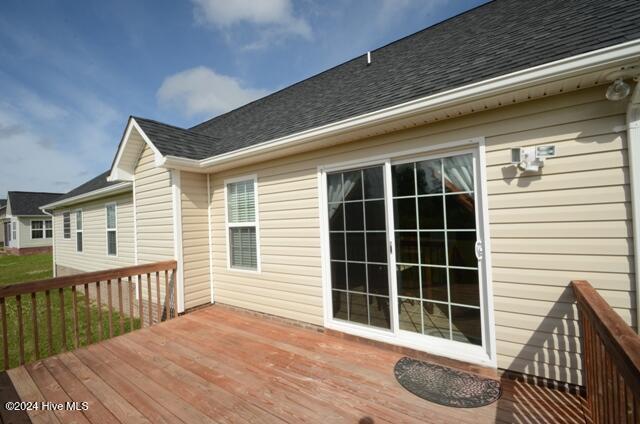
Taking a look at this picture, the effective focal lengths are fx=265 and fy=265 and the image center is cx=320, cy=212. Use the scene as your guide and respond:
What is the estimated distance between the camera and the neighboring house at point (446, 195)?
82.0 inches

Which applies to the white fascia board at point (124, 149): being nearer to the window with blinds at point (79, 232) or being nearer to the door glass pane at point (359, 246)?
the door glass pane at point (359, 246)

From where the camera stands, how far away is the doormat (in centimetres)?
217

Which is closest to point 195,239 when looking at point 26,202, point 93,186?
point 93,186

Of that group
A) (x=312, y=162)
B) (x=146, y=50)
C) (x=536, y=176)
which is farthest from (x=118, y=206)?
(x=536, y=176)

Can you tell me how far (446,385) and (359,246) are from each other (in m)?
1.61

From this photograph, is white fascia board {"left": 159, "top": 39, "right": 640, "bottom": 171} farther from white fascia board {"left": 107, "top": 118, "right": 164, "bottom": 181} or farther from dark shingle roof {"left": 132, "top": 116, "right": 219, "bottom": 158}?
white fascia board {"left": 107, "top": 118, "right": 164, "bottom": 181}

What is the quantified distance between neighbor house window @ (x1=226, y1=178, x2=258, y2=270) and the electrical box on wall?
3.50 m

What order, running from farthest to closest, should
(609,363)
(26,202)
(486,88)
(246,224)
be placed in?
(26,202), (246,224), (486,88), (609,363)

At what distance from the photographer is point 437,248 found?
277 centimetres

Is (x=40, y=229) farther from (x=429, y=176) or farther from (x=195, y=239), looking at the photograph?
(x=429, y=176)

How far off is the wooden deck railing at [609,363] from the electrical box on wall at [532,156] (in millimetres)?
996

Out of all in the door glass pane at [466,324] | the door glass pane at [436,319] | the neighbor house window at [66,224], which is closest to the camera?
the door glass pane at [466,324]

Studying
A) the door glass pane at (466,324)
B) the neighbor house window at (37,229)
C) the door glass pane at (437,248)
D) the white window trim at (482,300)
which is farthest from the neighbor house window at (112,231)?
the neighbor house window at (37,229)

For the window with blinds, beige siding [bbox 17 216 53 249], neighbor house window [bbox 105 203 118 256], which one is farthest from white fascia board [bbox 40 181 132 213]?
beige siding [bbox 17 216 53 249]
